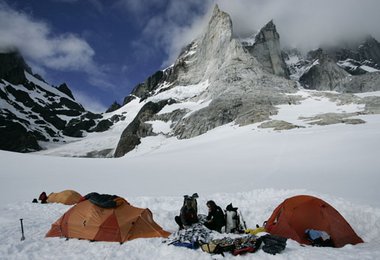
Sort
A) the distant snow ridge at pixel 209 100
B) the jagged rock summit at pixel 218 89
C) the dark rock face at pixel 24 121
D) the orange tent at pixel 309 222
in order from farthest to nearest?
the dark rock face at pixel 24 121 < the jagged rock summit at pixel 218 89 < the distant snow ridge at pixel 209 100 < the orange tent at pixel 309 222

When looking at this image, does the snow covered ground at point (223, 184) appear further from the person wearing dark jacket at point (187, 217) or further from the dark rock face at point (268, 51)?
the dark rock face at point (268, 51)

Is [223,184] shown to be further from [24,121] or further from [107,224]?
[24,121]

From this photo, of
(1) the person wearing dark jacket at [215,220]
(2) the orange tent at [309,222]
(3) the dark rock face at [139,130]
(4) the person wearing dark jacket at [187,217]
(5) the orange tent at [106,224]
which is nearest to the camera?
(5) the orange tent at [106,224]

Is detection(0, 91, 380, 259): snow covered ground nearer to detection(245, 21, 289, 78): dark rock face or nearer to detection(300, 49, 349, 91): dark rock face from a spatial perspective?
detection(245, 21, 289, 78): dark rock face

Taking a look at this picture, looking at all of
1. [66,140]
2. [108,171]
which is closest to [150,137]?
[108,171]

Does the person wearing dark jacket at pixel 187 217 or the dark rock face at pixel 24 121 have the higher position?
the dark rock face at pixel 24 121

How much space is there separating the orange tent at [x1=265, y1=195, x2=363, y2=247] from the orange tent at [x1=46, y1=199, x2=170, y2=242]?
361 cm

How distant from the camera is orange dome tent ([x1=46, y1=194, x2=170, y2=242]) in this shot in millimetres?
9531

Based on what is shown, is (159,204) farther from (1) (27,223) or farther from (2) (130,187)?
(2) (130,187)

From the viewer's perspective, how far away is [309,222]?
1006 centimetres

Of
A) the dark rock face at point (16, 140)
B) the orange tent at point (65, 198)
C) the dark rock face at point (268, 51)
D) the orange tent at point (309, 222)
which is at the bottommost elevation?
the orange tent at point (309, 222)

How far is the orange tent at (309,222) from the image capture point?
9688 mm

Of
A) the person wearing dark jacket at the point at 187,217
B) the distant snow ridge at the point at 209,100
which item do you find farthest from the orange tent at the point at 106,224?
the distant snow ridge at the point at 209,100

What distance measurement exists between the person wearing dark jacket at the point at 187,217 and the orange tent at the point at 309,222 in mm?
2428
